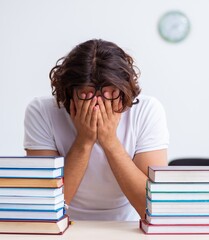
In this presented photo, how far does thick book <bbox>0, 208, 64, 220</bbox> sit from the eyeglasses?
15.1 inches

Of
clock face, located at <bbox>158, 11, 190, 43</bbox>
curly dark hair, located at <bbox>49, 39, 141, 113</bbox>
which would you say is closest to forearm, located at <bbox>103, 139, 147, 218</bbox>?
curly dark hair, located at <bbox>49, 39, 141, 113</bbox>

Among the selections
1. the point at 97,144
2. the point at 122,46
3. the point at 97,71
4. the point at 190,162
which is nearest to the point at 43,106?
the point at 97,144

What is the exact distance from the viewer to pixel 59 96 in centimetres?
154

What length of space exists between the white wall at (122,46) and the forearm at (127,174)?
2.01m

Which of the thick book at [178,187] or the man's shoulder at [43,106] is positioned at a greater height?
the man's shoulder at [43,106]

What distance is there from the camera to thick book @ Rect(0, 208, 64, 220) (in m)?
1.19

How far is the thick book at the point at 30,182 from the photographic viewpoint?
3.91ft

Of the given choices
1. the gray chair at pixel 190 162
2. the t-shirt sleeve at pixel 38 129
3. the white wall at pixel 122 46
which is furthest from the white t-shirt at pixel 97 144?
the white wall at pixel 122 46

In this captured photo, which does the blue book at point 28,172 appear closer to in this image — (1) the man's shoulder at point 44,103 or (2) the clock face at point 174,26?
(1) the man's shoulder at point 44,103

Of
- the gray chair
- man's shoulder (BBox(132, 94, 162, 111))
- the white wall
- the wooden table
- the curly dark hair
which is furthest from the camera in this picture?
the white wall

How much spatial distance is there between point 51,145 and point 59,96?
18 cm

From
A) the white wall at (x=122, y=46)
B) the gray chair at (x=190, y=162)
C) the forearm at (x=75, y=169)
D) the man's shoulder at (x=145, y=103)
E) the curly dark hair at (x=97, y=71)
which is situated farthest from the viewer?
the white wall at (x=122, y=46)

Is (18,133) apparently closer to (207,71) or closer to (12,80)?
(12,80)

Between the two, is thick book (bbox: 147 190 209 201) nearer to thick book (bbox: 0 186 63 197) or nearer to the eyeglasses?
thick book (bbox: 0 186 63 197)
